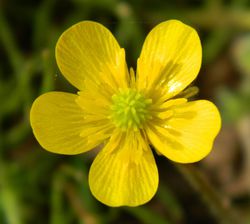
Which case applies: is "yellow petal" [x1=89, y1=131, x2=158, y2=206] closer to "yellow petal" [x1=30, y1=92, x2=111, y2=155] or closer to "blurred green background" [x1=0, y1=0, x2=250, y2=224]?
"yellow petal" [x1=30, y1=92, x2=111, y2=155]

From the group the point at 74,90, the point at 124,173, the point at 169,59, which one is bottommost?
the point at 74,90

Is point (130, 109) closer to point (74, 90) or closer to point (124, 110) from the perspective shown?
point (124, 110)

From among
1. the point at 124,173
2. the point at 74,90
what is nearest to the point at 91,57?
the point at 124,173

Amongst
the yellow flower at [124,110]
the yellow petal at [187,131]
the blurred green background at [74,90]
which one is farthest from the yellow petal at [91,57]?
the blurred green background at [74,90]

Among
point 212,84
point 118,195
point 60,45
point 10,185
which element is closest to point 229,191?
point 212,84

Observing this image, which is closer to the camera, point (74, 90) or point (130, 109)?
point (130, 109)

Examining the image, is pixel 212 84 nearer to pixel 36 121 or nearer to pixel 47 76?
pixel 47 76
